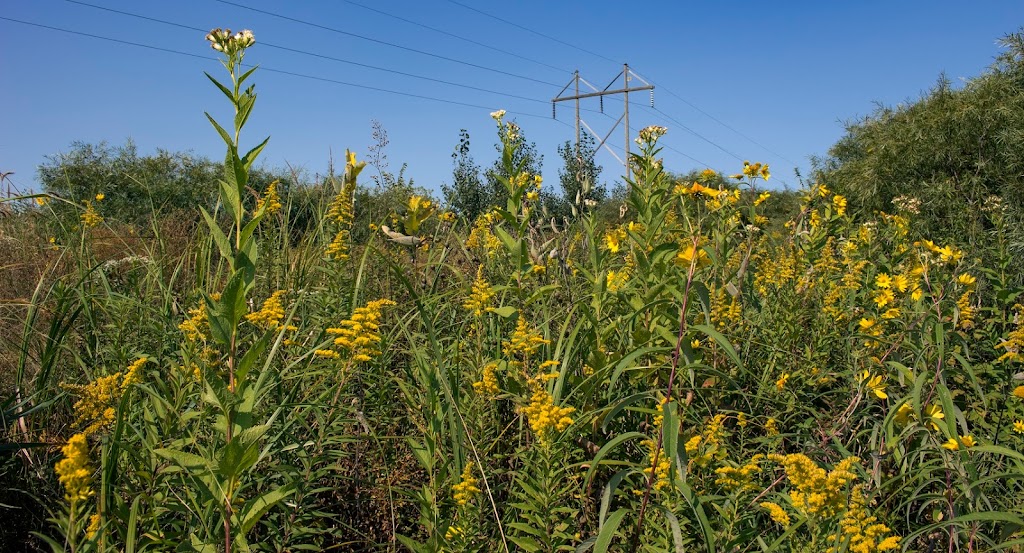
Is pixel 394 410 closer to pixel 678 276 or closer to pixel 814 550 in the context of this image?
pixel 678 276

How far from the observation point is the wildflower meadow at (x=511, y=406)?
4.53 ft

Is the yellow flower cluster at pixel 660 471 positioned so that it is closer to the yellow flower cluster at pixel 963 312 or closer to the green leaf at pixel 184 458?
the green leaf at pixel 184 458

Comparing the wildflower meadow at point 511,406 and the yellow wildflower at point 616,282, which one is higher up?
the yellow wildflower at point 616,282

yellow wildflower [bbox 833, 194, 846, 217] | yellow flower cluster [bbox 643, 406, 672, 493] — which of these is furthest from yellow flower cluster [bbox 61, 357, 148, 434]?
yellow wildflower [bbox 833, 194, 846, 217]

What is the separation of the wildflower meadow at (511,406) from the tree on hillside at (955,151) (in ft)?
14.2

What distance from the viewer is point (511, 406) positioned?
91.3 inches

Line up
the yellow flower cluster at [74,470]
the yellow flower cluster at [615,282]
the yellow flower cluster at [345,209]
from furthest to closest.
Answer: the yellow flower cluster at [345,209]
the yellow flower cluster at [615,282]
the yellow flower cluster at [74,470]

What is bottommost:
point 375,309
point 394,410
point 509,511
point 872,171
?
point 509,511

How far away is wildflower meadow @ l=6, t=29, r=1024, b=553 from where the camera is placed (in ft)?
4.53

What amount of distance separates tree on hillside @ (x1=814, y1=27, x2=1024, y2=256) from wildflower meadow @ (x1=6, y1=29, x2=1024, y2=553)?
4.32 metres

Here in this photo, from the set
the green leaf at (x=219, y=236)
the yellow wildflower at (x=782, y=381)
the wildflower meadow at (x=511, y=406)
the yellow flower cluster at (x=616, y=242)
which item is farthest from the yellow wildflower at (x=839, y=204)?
the green leaf at (x=219, y=236)

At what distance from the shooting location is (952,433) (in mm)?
1572

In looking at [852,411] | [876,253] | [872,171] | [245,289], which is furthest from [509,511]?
[872,171]

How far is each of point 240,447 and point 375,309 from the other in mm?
655
